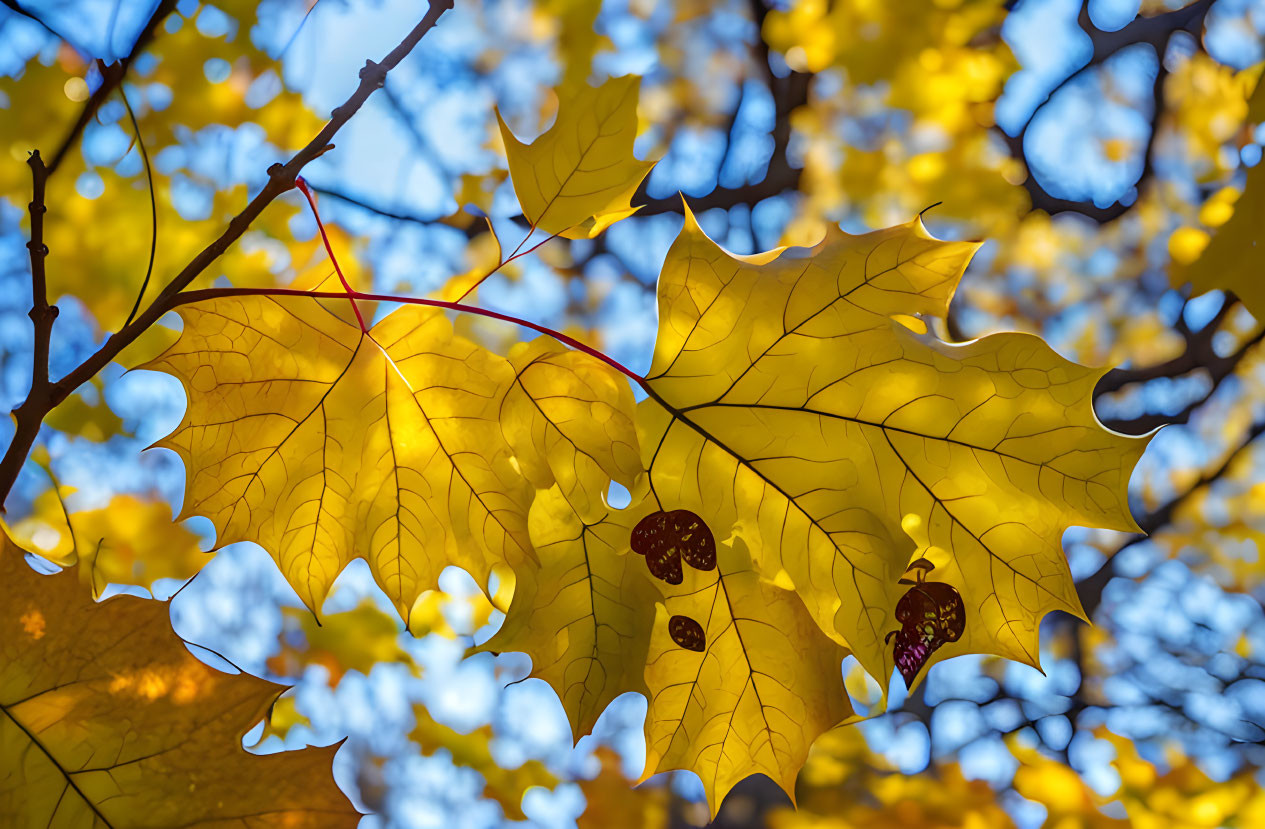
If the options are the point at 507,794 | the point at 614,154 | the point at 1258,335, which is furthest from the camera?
the point at 507,794

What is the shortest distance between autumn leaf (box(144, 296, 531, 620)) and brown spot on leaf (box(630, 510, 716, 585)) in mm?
44

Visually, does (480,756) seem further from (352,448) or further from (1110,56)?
(1110,56)

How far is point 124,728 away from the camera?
28 cm

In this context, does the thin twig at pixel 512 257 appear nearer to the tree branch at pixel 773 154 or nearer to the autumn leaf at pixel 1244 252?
the autumn leaf at pixel 1244 252

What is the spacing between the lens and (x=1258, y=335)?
1.07 meters

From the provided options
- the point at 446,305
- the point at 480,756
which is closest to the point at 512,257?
the point at 446,305

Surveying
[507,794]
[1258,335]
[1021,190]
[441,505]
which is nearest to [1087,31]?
[1021,190]

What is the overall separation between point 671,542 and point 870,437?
0.27ft

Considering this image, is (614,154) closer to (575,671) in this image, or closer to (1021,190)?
(575,671)

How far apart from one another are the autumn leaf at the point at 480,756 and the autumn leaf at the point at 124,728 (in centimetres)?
100

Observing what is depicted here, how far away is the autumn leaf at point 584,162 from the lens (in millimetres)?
248

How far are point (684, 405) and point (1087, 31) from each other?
1.01 meters

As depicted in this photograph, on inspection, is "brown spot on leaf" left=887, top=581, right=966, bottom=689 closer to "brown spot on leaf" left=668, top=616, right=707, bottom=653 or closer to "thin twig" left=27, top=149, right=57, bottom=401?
"brown spot on leaf" left=668, top=616, right=707, bottom=653

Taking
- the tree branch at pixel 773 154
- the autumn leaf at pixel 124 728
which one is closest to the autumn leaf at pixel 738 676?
the autumn leaf at pixel 124 728
